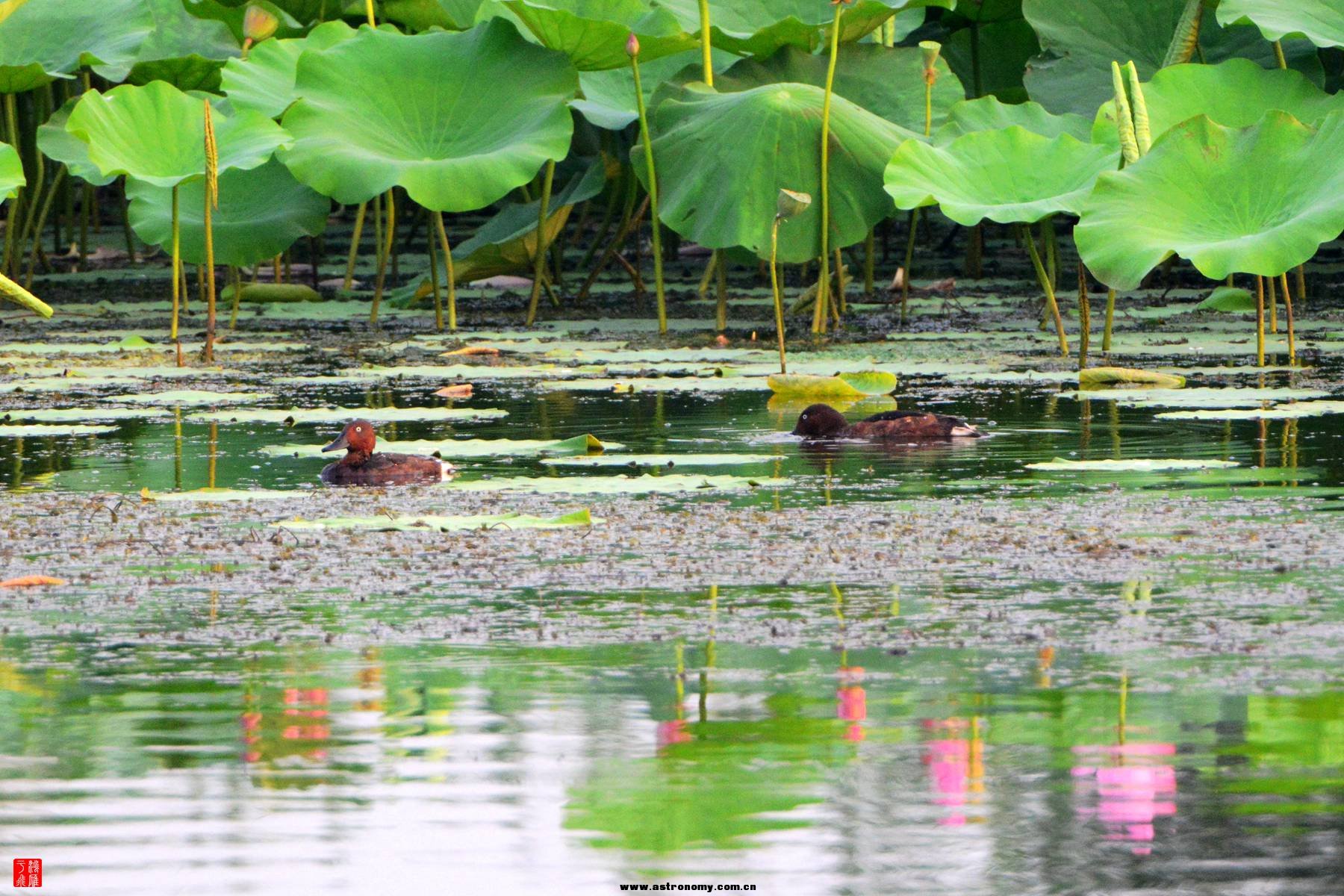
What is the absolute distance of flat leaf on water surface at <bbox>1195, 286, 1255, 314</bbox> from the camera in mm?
11039

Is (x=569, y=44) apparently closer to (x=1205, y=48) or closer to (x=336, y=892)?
(x=1205, y=48)

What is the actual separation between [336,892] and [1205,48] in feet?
32.7

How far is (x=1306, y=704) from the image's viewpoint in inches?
127

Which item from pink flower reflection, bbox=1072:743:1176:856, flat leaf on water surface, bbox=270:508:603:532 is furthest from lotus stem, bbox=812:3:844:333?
pink flower reflection, bbox=1072:743:1176:856

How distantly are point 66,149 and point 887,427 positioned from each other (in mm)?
5776

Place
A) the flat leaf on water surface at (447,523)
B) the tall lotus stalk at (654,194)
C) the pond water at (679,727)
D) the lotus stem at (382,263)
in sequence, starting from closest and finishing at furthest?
the pond water at (679,727), the flat leaf on water surface at (447,523), the tall lotus stalk at (654,194), the lotus stem at (382,263)

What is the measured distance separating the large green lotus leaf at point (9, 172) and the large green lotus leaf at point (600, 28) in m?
2.30

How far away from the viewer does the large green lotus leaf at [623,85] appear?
36.1 feet

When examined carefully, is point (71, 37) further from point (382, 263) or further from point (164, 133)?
point (164, 133)

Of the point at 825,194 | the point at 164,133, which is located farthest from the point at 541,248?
the point at 164,133

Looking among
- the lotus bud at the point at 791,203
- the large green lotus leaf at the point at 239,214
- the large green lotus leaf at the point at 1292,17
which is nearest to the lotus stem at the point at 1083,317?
the lotus bud at the point at 791,203

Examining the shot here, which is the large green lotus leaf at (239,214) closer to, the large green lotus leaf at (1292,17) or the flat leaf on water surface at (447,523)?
the large green lotus leaf at (1292,17)

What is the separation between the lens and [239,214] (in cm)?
1090

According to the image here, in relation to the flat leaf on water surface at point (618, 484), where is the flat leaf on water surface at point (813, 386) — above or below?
above
